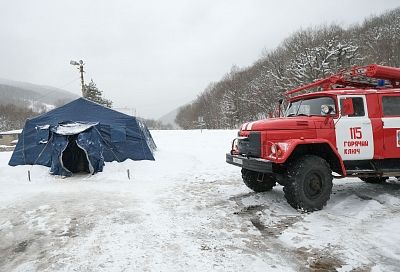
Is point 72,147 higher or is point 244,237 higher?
point 72,147

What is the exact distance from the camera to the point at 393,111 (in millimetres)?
7895

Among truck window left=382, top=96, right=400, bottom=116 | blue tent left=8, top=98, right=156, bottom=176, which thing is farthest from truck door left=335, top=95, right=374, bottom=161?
blue tent left=8, top=98, right=156, bottom=176

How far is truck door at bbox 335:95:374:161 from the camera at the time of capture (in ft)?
24.1

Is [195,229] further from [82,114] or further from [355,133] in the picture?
[82,114]

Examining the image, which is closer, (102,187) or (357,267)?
(357,267)

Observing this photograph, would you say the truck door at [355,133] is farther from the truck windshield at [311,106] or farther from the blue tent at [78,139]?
the blue tent at [78,139]

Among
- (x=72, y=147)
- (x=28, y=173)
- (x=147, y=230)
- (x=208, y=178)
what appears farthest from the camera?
(x=72, y=147)

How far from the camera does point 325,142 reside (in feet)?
23.1

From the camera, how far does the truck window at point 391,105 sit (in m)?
7.84

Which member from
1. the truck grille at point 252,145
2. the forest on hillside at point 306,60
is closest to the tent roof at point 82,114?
the truck grille at point 252,145

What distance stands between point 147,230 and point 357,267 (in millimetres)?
3384

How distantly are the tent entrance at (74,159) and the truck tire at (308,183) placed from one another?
972 centimetres

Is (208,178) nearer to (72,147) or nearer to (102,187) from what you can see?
(102,187)

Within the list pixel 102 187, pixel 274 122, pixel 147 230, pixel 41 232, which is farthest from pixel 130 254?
pixel 102 187
